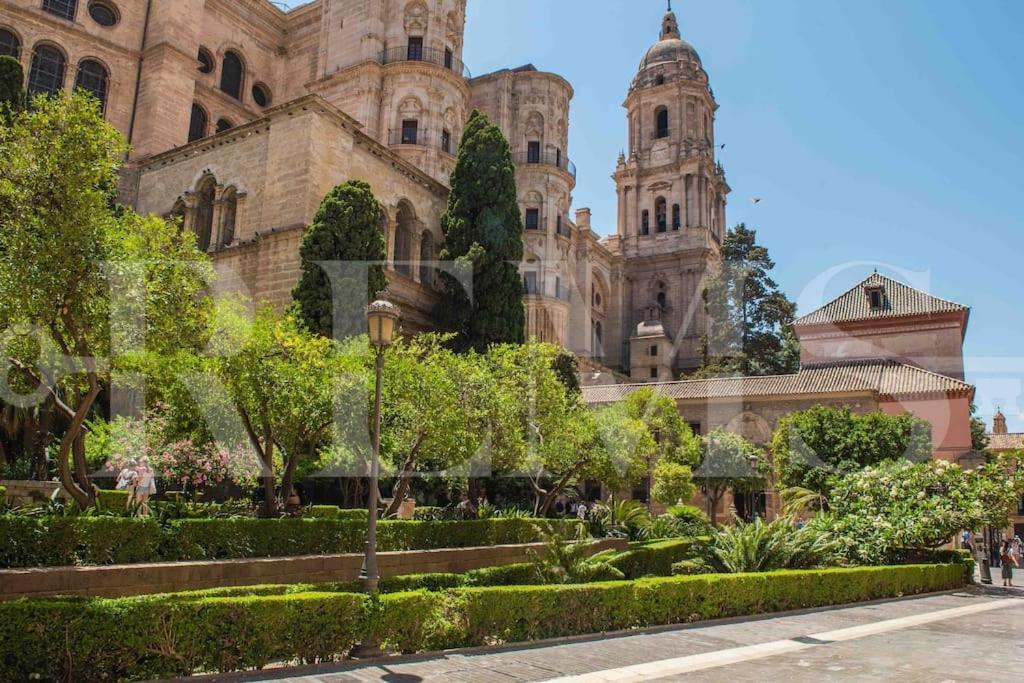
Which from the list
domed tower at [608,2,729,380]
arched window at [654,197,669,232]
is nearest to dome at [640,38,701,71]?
domed tower at [608,2,729,380]

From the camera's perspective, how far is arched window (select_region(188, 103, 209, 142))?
33125 mm

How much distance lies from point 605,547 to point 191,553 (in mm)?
9646

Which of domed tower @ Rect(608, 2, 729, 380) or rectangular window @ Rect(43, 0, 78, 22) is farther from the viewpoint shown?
domed tower @ Rect(608, 2, 729, 380)

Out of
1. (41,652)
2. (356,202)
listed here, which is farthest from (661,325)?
(41,652)

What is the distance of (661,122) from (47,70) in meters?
46.1

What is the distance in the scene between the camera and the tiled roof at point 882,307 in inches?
1400

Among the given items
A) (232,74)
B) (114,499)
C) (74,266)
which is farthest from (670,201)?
(74,266)

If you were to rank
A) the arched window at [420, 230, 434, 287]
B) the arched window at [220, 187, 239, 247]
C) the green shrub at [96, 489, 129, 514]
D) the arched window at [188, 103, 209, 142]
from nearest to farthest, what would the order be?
the green shrub at [96, 489, 129, 514] → the arched window at [220, 187, 239, 247] → the arched window at [420, 230, 434, 287] → the arched window at [188, 103, 209, 142]

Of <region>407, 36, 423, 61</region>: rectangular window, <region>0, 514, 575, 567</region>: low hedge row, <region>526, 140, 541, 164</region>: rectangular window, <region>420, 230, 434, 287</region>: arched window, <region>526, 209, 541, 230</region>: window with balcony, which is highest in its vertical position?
<region>407, 36, 423, 61</region>: rectangular window

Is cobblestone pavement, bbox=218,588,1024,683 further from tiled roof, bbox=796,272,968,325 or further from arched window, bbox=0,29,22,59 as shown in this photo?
arched window, bbox=0,29,22,59

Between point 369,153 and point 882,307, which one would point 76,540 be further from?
point 882,307

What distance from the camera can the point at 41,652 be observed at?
618cm

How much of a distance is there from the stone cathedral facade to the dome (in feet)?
57.9

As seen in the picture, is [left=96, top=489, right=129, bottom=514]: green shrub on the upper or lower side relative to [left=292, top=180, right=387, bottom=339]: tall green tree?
lower
